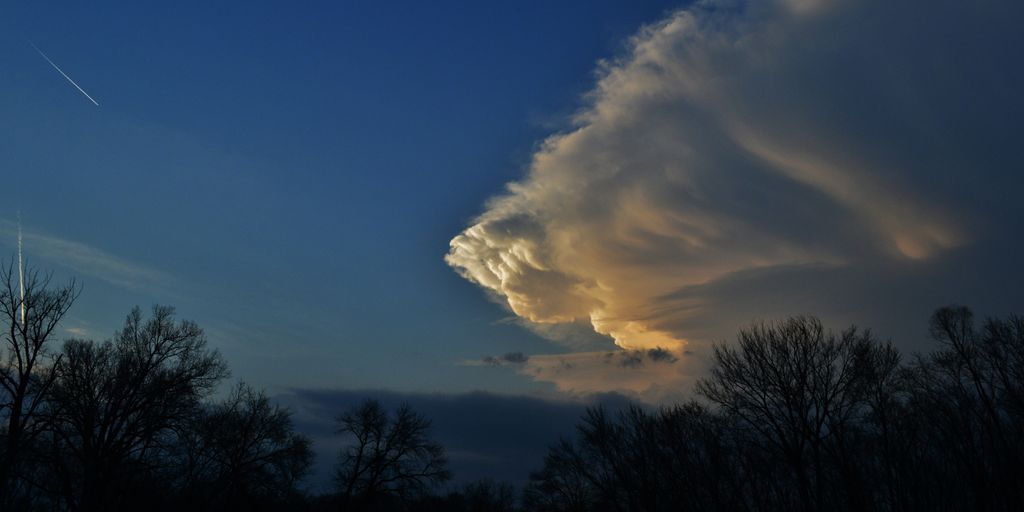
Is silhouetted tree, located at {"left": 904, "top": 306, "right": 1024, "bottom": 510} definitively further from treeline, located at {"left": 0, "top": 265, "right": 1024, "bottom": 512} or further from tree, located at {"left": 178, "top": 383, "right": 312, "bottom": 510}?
tree, located at {"left": 178, "top": 383, "right": 312, "bottom": 510}

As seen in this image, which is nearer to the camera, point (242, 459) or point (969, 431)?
point (969, 431)

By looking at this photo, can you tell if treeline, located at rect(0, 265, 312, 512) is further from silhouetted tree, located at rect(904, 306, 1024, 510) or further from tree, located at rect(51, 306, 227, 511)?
silhouetted tree, located at rect(904, 306, 1024, 510)

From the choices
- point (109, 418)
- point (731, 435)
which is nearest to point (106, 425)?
point (109, 418)

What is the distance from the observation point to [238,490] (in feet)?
152

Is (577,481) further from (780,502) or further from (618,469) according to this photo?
(780,502)

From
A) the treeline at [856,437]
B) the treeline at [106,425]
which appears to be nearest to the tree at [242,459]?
the treeline at [106,425]

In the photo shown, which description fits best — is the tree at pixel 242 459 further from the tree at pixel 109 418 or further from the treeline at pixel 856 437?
→ the treeline at pixel 856 437

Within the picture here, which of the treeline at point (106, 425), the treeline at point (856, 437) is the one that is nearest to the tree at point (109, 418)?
the treeline at point (106, 425)

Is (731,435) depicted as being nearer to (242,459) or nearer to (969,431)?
(969,431)

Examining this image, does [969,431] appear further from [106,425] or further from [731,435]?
[106,425]

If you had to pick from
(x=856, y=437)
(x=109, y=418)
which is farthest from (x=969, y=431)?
(x=109, y=418)

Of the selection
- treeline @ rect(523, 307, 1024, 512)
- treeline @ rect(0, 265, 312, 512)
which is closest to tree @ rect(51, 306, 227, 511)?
treeline @ rect(0, 265, 312, 512)

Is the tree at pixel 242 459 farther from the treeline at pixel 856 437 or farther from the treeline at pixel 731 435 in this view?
the treeline at pixel 856 437

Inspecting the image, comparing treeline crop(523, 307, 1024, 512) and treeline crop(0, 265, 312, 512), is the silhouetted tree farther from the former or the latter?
treeline crop(0, 265, 312, 512)
